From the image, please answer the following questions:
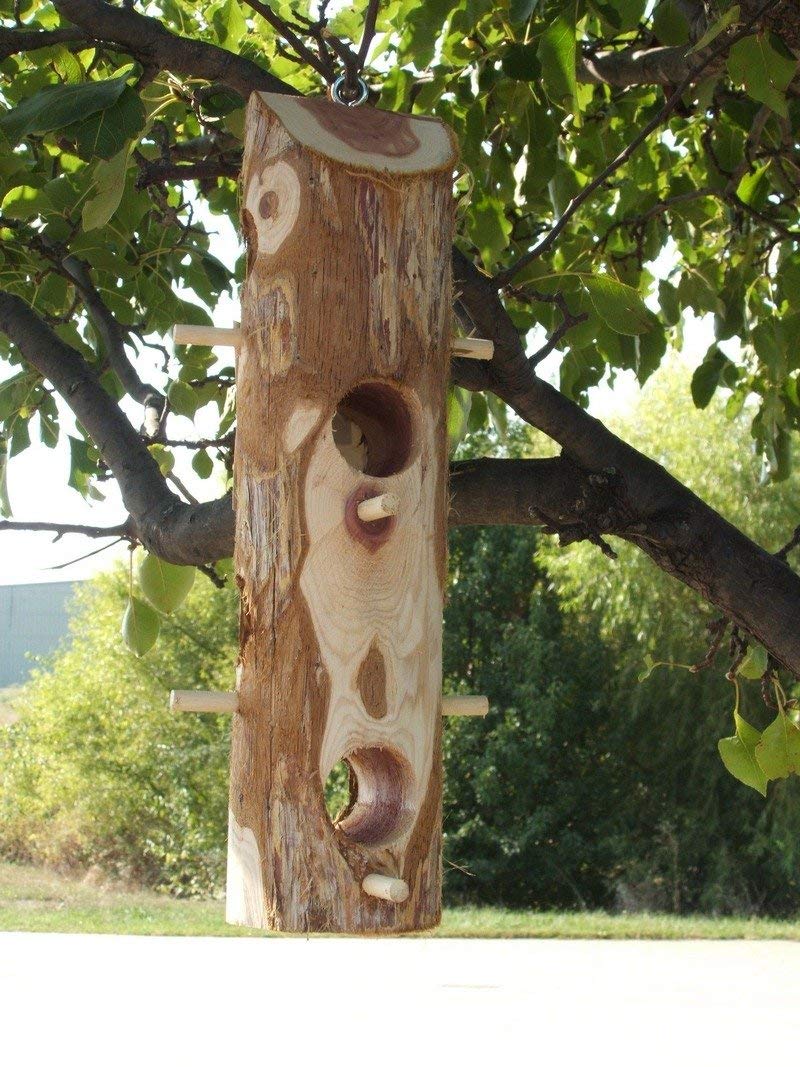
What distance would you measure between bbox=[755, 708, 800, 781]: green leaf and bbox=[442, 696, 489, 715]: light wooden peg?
28.9 inches

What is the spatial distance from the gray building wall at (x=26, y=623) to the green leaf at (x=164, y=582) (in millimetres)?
17827

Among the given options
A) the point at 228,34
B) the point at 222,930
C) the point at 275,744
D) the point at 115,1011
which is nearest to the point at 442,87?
the point at 228,34

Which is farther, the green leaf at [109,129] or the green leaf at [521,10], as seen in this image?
the green leaf at [521,10]

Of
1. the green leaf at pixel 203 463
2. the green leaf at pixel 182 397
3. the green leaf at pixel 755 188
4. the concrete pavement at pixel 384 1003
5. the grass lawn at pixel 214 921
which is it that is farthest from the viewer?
the grass lawn at pixel 214 921

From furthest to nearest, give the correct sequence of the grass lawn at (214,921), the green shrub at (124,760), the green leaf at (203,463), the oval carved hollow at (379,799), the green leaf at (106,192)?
the green shrub at (124,760) < the grass lawn at (214,921) < the green leaf at (203,463) < the green leaf at (106,192) < the oval carved hollow at (379,799)

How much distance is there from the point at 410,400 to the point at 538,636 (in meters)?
14.7

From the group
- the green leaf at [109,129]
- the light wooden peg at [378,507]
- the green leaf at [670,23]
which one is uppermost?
the green leaf at [670,23]

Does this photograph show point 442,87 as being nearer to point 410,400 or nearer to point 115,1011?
point 410,400

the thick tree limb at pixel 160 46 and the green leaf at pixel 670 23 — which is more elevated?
the green leaf at pixel 670 23

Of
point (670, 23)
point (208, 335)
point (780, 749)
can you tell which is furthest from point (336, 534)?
point (670, 23)

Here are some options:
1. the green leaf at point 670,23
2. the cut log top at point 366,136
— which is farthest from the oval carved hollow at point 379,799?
the green leaf at point 670,23

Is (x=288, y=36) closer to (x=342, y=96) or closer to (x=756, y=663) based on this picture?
(x=342, y=96)

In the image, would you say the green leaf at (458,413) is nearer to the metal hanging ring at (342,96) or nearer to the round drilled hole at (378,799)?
the metal hanging ring at (342,96)

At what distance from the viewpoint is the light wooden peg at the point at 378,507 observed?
1.51 meters
